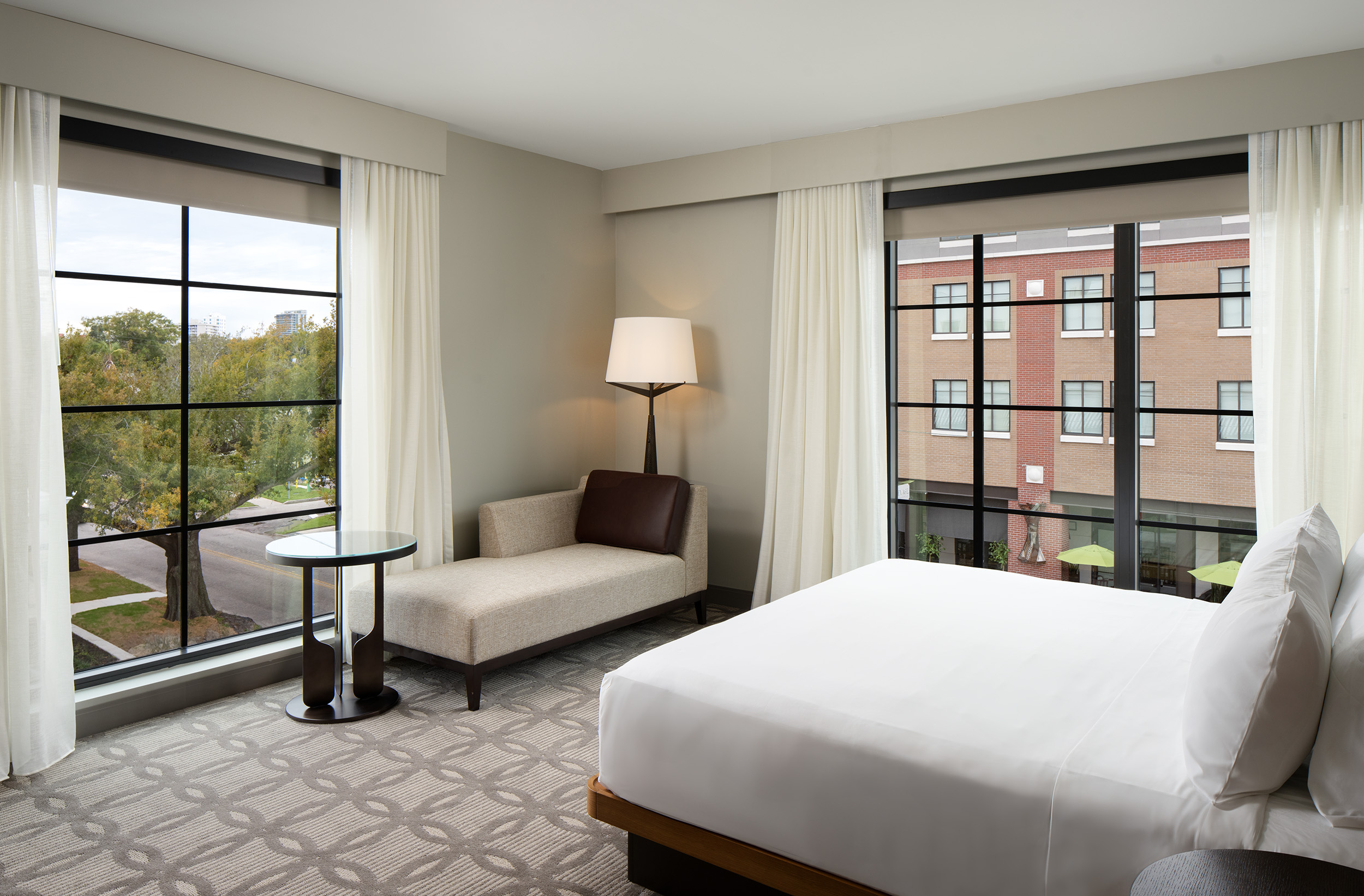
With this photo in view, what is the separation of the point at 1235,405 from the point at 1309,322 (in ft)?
6.48

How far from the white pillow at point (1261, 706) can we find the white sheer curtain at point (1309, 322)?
2443 mm

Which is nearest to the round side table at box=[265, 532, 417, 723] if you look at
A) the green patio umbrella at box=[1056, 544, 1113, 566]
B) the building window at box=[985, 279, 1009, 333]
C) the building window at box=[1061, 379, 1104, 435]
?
the building window at box=[985, 279, 1009, 333]

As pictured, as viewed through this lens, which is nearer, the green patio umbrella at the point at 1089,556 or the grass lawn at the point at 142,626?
the grass lawn at the point at 142,626

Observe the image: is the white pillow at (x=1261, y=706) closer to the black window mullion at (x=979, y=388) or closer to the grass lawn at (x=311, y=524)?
the black window mullion at (x=979, y=388)

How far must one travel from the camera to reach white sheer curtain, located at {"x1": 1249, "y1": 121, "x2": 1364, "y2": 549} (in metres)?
3.54

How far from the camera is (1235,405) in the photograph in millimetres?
5383

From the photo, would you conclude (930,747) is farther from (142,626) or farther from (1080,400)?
(1080,400)

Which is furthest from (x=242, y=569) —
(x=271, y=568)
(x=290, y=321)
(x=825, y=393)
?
(x=825, y=393)

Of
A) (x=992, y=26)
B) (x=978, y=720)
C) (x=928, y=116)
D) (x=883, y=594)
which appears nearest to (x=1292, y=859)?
(x=978, y=720)

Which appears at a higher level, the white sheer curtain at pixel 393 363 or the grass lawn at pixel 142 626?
the white sheer curtain at pixel 393 363

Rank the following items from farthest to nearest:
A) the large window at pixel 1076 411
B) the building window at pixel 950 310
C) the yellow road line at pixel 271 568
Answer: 1. the building window at pixel 950 310
2. the large window at pixel 1076 411
3. the yellow road line at pixel 271 568

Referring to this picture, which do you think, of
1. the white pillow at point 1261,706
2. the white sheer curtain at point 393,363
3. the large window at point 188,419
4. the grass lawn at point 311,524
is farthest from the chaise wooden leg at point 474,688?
the white pillow at point 1261,706

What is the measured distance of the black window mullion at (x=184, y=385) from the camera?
12.2 feet

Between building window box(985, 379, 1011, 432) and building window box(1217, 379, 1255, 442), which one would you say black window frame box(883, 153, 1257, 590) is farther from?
building window box(1217, 379, 1255, 442)
